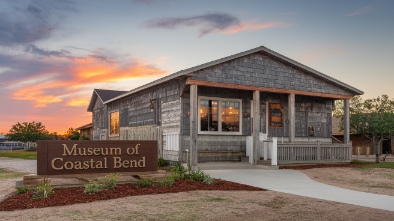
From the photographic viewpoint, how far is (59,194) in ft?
34.4

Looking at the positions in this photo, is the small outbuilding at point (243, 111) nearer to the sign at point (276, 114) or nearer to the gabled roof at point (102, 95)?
the sign at point (276, 114)

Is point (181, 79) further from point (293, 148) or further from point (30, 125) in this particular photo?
point (30, 125)

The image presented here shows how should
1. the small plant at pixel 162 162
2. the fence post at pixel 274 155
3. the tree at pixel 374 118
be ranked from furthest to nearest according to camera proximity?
the tree at pixel 374 118
the small plant at pixel 162 162
the fence post at pixel 274 155

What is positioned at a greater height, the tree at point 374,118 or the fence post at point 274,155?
the tree at point 374,118

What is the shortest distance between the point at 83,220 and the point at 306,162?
14228mm

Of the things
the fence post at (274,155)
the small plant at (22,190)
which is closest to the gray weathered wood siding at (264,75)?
the fence post at (274,155)

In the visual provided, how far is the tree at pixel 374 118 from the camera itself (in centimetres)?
2506

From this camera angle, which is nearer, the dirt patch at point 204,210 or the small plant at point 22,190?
the dirt patch at point 204,210

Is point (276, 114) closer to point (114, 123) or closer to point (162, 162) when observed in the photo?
point (162, 162)

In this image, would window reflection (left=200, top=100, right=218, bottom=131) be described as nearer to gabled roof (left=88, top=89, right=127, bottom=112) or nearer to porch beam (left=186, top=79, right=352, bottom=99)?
porch beam (left=186, top=79, right=352, bottom=99)

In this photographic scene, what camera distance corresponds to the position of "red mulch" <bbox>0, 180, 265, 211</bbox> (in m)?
9.34

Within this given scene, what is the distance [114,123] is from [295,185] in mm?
17685

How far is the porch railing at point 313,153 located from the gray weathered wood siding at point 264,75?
2.80 metres

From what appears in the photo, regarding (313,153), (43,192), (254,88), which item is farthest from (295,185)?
(313,153)
